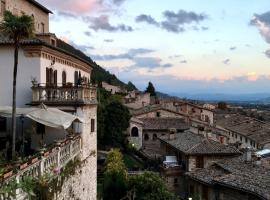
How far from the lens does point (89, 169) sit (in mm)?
25906

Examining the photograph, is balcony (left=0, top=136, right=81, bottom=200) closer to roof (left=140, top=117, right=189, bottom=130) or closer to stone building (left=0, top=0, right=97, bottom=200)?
stone building (left=0, top=0, right=97, bottom=200)

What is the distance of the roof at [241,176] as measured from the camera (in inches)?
1045

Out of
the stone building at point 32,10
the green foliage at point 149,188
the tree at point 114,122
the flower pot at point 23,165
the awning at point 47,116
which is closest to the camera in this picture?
the flower pot at point 23,165

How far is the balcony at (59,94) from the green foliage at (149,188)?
46.4 ft

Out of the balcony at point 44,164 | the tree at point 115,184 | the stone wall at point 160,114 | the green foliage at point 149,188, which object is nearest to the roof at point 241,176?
the green foliage at point 149,188

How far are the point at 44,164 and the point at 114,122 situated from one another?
51.0 meters

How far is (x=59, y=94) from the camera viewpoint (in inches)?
925

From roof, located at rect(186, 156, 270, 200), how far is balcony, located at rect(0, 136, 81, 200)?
10197mm

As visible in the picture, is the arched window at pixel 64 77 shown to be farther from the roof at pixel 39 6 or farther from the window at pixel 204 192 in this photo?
the window at pixel 204 192

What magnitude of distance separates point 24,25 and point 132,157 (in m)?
48.7

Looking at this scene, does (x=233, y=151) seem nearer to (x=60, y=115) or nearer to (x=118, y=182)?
(x=118, y=182)

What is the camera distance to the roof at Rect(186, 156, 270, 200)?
2654 centimetres

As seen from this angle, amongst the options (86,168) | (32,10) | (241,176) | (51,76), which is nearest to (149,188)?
(241,176)

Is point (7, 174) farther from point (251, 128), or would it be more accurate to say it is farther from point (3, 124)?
point (251, 128)
